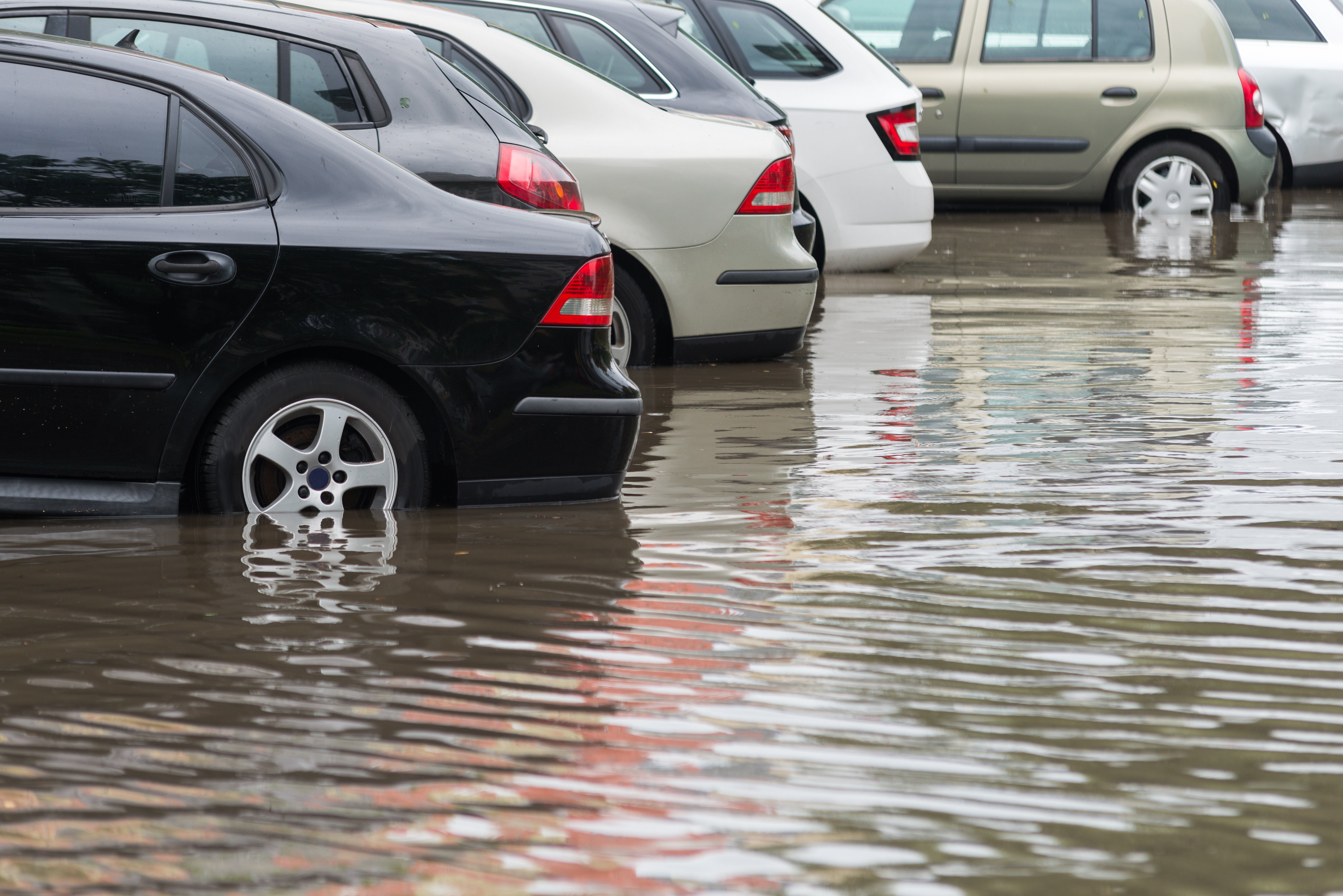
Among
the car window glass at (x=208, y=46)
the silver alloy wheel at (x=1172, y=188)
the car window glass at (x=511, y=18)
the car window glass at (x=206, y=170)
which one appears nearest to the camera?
the car window glass at (x=206, y=170)

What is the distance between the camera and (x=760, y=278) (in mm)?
8070

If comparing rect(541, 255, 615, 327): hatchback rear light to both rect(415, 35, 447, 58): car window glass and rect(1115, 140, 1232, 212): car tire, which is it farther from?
rect(1115, 140, 1232, 212): car tire

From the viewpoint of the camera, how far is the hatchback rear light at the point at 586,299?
5.31 metres

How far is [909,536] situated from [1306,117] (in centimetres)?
1311

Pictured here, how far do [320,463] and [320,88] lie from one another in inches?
66.4

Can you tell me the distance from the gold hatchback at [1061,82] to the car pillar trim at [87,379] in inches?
407

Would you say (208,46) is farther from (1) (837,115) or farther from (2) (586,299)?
(1) (837,115)

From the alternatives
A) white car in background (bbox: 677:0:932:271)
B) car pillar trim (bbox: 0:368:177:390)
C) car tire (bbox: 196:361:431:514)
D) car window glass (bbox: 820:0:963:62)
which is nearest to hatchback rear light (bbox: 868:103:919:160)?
white car in background (bbox: 677:0:932:271)

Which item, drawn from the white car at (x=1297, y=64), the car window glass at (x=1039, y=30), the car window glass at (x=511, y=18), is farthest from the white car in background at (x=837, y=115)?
the white car at (x=1297, y=64)

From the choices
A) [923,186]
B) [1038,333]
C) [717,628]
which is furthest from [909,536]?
[923,186]

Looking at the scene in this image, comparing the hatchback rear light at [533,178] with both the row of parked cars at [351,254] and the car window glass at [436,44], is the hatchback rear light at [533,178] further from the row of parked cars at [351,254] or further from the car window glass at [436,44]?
the car window glass at [436,44]

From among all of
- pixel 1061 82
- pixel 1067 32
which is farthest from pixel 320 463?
pixel 1067 32

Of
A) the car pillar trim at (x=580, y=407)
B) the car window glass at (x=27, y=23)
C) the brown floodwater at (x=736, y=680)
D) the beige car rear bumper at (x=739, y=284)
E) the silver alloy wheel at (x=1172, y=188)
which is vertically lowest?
the brown floodwater at (x=736, y=680)

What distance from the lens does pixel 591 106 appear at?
7773 millimetres
